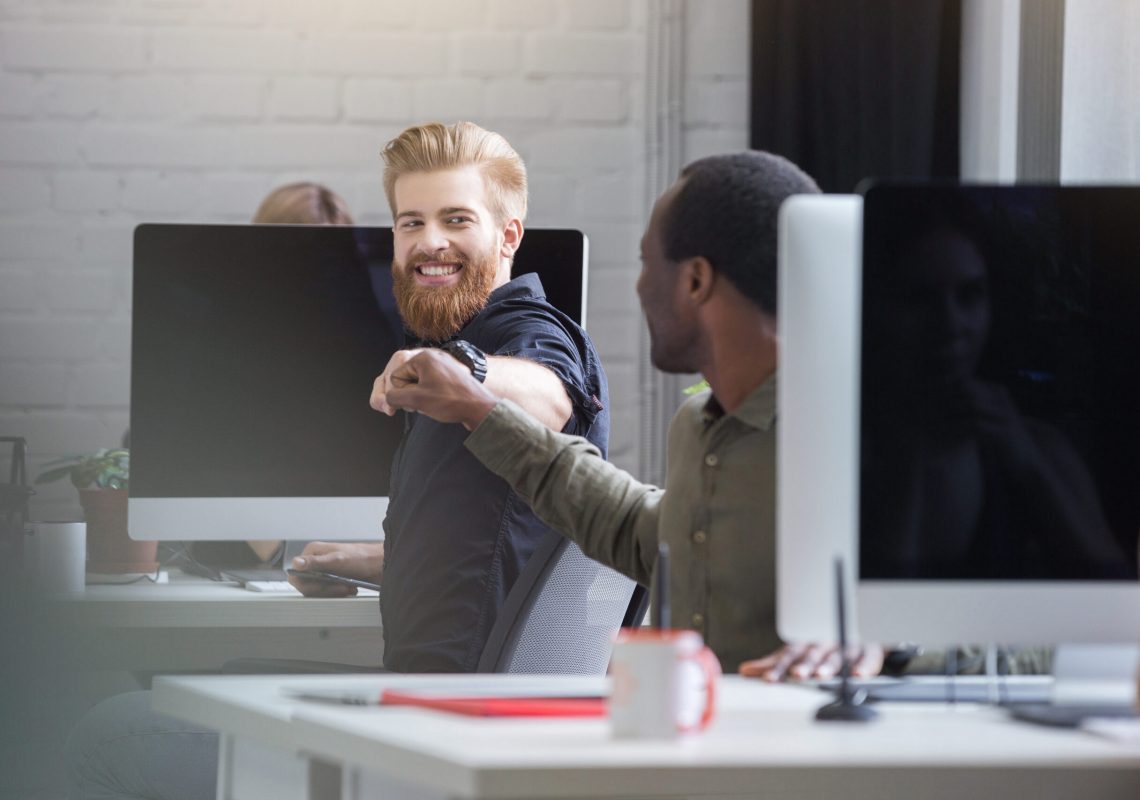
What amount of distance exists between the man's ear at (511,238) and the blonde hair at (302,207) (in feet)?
2.85

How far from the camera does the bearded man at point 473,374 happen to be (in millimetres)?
1839

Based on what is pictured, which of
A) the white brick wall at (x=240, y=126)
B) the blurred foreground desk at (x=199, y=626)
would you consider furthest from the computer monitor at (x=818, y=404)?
the white brick wall at (x=240, y=126)

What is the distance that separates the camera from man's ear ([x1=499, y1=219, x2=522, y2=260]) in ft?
7.18

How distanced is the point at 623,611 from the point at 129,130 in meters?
1.81

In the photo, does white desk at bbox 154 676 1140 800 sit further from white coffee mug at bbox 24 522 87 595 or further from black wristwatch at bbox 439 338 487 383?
white coffee mug at bbox 24 522 87 595

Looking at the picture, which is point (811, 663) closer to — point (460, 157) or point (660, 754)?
point (660, 754)

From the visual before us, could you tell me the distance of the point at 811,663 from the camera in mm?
1244

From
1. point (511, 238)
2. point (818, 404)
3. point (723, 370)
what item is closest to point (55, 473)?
point (511, 238)

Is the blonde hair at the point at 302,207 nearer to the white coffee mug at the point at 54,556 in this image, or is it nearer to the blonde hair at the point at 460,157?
the blonde hair at the point at 460,157

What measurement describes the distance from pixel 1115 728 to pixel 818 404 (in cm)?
27

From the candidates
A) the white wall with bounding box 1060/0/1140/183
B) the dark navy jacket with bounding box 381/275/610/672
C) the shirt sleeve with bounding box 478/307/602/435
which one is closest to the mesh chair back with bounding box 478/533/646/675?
the dark navy jacket with bounding box 381/275/610/672

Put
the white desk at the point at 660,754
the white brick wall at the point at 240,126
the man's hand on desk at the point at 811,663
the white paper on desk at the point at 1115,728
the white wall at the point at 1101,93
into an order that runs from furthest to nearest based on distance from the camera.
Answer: the white brick wall at the point at 240,126
the white wall at the point at 1101,93
the man's hand on desk at the point at 811,663
the white paper on desk at the point at 1115,728
the white desk at the point at 660,754

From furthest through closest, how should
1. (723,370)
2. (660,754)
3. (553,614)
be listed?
1. (553,614)
2. (723,370)
3. (660,754)

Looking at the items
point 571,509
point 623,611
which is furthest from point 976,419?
point 623,611
